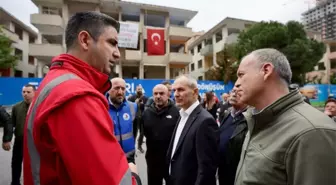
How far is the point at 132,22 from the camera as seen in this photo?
21953 mm

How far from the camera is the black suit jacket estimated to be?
232cm

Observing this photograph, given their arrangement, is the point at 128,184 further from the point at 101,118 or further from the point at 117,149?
the point at 101,118

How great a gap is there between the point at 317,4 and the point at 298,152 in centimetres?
12674

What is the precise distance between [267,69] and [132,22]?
21.7 meters

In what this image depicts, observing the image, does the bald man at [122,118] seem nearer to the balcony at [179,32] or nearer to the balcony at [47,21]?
the balcony at [47,21]

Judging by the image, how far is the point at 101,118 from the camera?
3.06ft

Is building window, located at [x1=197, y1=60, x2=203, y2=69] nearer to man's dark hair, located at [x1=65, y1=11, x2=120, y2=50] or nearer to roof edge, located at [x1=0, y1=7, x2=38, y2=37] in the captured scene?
roof edge, located at [x1=0, y1=7, x2=38, y2=37]

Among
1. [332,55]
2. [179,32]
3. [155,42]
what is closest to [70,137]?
[155,42]

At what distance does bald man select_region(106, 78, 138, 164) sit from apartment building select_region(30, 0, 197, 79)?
759 inches

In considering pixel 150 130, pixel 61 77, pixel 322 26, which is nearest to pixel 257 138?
pixel 61 77

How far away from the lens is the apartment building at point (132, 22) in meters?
21.0

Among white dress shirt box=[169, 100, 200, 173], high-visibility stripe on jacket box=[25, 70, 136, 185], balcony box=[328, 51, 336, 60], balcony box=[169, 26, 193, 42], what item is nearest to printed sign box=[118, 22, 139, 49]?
balcony box=[169, 26, 193, 42]

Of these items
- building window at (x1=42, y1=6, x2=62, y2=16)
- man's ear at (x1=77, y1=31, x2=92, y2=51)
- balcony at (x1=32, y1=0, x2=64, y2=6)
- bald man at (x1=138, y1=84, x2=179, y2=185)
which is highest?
balcony at (x1=32, y1=0, x2=64, y2=6)

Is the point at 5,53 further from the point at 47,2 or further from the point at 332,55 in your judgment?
the point at 332,55
